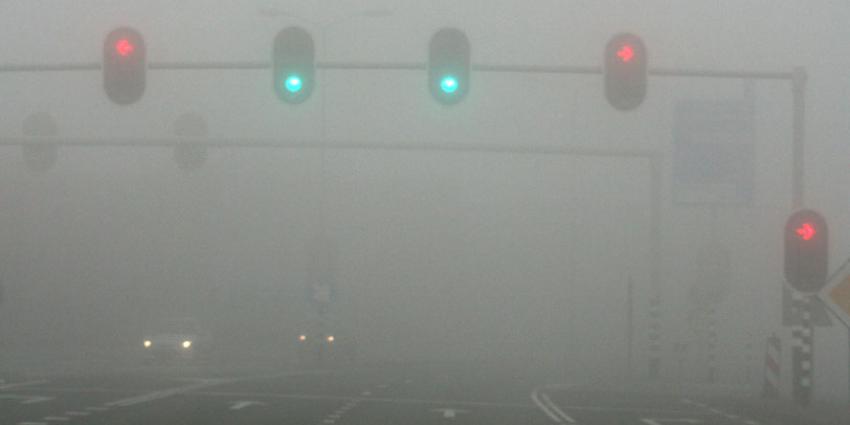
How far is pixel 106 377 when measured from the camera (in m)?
35.6

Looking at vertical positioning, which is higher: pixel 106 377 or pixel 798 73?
pixel 798 73

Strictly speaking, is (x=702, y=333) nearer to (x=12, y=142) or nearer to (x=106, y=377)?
(x=106, y=377)

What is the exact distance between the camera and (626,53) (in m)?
21.4

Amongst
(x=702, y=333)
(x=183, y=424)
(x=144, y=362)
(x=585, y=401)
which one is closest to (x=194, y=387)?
(x=585, y=401)

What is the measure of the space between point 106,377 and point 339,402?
9.28 meters

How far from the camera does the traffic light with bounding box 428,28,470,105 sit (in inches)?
849

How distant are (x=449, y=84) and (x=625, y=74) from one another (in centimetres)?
227

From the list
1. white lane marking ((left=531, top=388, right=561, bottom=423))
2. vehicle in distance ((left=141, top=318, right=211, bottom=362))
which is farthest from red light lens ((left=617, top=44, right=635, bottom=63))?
vehicle in distance ((left=141, top=318, right=211, bottom=362))

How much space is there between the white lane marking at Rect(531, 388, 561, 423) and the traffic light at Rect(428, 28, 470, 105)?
5.36 m

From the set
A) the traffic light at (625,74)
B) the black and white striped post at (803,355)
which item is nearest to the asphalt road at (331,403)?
the black and white striped post at (803,355)

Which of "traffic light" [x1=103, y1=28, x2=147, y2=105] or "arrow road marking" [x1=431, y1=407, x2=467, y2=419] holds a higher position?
"traffic light" [x1=103, y1=28, x2=147, y2=105]

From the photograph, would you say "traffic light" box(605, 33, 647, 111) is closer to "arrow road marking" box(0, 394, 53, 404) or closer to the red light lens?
the red light lens

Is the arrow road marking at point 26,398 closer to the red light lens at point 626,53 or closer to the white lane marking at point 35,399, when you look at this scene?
the white lane marking at point 35,399

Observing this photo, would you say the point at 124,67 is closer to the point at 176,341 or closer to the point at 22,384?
the point at 22,384
